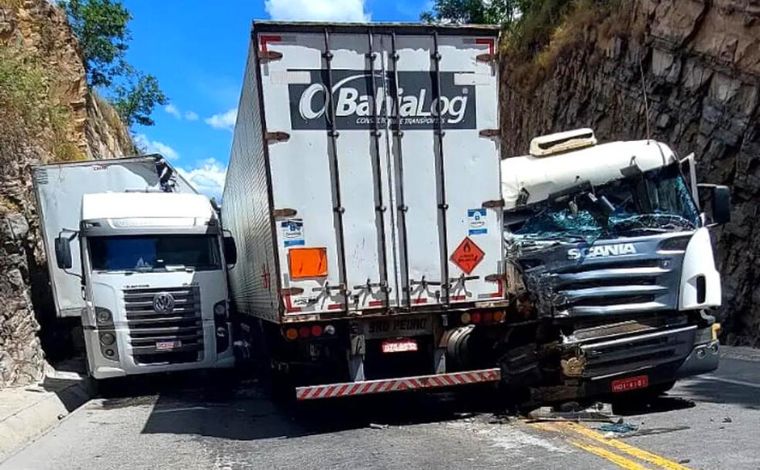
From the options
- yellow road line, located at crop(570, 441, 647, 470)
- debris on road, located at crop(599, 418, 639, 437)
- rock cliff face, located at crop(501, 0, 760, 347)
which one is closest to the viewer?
yellow road line, located at crop(570, 441, 647, 470)

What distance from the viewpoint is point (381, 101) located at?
7266 millimetres

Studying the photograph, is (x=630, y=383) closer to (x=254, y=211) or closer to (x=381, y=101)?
(x=381, y=101)

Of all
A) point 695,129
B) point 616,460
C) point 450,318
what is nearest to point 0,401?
point 450,318

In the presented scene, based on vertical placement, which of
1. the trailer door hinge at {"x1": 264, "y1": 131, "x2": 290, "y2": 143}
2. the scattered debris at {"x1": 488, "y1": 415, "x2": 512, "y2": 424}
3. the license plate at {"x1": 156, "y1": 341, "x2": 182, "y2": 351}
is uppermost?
the trailer door hinge at {"x1": 264, "y1": 131, "x2": 290, "y2": 143}

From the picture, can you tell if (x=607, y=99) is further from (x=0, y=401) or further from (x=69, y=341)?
(x=0, y=401)

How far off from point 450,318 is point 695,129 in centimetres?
1083

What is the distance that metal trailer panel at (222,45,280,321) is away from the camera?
282 inches

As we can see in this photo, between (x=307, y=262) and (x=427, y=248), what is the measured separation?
4.21ft

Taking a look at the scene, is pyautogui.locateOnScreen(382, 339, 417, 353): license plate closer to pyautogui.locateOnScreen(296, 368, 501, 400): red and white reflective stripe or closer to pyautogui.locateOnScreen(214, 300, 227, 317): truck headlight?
pyautogui.locateOnScreen(296, 368, 501, 400): red and white reflective stripe

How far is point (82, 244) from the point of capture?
10766 mm

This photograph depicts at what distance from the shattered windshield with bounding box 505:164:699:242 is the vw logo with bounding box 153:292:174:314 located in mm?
5492

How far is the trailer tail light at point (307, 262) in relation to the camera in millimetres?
6969

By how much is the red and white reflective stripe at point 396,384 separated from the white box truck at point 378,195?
0.01 m

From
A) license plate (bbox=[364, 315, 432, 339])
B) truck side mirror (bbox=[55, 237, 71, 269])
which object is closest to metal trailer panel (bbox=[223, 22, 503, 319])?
license plate (bbox=[364, 315, 432, 339])
